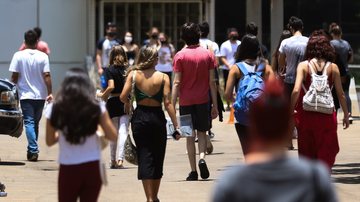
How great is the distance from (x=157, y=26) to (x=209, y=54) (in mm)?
14790

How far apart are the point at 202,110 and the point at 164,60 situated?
389 inches

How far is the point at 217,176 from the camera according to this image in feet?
41.0

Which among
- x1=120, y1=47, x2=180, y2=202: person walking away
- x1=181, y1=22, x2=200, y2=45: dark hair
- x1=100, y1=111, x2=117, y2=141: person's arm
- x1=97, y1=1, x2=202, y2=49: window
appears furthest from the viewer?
x1=97, y1=1, x2=202, y2=49: window

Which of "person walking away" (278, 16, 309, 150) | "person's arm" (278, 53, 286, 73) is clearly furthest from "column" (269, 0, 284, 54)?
"person walking away" (278, 16, 309, 150)

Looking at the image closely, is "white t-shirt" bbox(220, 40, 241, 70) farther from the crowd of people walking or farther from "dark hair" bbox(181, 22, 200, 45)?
"dark hair" bbox(181, 22, 200, 45)

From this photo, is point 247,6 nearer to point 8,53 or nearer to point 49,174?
point 8,53

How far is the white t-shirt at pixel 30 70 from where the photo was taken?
1416cm

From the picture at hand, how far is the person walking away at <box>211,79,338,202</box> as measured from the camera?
14.2ft

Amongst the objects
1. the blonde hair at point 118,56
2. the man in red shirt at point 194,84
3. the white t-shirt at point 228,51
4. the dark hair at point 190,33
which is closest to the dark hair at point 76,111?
the man in red shirt at point 194,84

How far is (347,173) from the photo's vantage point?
500 inches

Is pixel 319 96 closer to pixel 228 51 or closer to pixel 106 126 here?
pixel 106 126

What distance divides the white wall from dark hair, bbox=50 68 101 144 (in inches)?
706

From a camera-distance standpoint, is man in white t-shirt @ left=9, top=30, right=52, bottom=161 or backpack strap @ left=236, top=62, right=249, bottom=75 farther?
man in white t-shirt @ left=9, top=30, right=52, bottom=161

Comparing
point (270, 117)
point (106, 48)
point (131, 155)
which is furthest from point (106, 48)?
point (270, 117)
